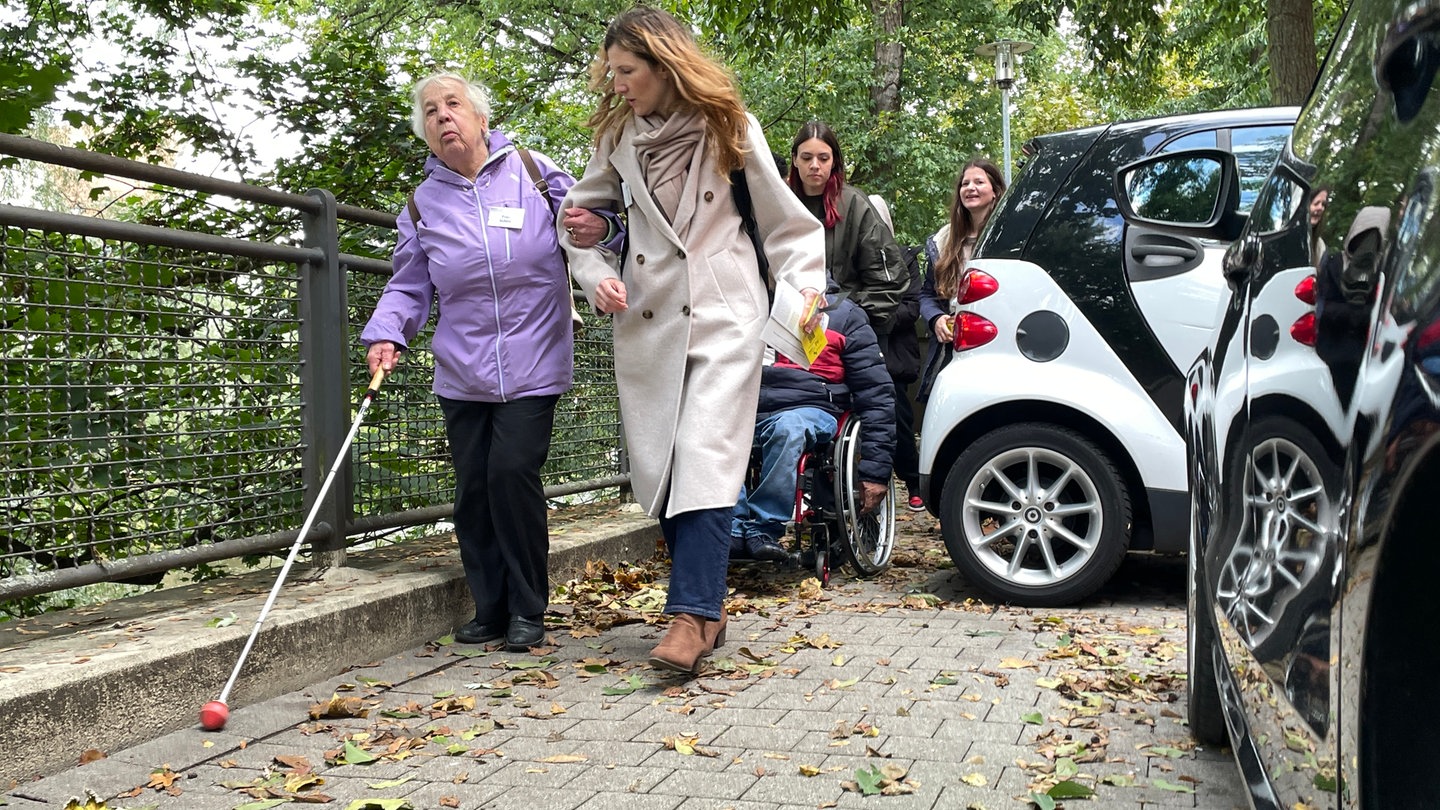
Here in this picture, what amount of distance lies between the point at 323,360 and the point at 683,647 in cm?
186

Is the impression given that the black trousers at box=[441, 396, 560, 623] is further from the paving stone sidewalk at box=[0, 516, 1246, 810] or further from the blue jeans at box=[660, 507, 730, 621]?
the blue jeans at box=[660, 507, 730, 621]

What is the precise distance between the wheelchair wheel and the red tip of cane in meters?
2.99

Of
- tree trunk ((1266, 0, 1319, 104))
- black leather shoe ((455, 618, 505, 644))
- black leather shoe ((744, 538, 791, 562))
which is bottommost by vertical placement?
black leather shoe ((455, 618, 505, 644))

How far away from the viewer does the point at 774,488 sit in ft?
20.2

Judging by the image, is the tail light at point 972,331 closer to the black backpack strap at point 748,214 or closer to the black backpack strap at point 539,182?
the black backpack strap at point 748,214

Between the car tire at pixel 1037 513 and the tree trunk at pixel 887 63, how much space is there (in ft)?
55.6

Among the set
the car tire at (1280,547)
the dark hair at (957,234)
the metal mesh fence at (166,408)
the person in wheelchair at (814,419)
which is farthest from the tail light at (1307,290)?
the dark hair at (957,234)

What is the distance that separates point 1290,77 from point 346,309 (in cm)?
930

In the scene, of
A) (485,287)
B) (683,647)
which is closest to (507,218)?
(485,287)

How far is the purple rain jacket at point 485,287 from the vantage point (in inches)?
200

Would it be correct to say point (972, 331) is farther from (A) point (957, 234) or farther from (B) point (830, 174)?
(A) point (957, 234)

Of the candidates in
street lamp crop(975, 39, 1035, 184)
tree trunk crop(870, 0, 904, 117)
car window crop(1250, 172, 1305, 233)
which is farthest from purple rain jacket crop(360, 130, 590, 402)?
tree trunk crop(870, 0, 904, 117)

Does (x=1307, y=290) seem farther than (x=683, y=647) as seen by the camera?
No

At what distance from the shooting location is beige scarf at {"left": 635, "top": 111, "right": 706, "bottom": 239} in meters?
4.89
